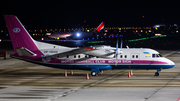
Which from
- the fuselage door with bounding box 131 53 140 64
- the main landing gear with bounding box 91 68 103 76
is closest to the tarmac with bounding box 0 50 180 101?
the main landing gear with bounding box 91 68 103 76

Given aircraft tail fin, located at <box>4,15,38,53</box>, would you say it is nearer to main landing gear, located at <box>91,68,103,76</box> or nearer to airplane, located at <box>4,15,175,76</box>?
airplane, located at <box>4,15,175,76</box>

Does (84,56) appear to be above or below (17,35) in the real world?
→ below

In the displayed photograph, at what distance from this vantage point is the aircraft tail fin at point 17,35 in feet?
100

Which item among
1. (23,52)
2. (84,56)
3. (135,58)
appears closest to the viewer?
(23,52)

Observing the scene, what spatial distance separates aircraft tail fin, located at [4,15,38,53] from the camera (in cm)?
3055

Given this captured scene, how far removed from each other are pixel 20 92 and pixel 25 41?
381 inches

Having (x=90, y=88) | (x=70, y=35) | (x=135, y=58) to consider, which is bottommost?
(x=90, y=88)

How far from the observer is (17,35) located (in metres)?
30.6

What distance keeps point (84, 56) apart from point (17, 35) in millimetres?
7711

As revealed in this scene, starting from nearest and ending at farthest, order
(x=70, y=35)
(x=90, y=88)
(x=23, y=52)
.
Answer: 1. (x=90, y=88)
2. (x=23, y=52)
3. (x=70, y=35)

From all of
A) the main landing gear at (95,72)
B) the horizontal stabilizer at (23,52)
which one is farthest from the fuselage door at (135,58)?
the horizontal stabilizer at (23,52)

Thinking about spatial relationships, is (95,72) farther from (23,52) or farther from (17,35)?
(17,35)

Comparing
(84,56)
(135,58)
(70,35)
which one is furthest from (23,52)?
(70,35)

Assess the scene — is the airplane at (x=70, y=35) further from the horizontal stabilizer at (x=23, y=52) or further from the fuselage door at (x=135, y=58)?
the fuselage door at (x=135, y=58)
